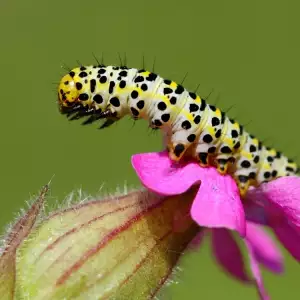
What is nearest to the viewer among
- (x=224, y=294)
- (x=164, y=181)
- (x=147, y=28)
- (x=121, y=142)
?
(x=164, y=181)

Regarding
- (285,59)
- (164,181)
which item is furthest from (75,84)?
(285,59)

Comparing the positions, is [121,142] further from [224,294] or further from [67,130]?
[224,294]

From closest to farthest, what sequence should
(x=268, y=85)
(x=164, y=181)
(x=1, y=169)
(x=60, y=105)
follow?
(x=164, y=181) → (x=60, y=105) → (x=1, y=169) → (x=268, y=85)

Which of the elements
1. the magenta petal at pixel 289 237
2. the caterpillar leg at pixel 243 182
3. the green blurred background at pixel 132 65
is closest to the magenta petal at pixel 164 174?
the caterpillar leg at pixel 243 182

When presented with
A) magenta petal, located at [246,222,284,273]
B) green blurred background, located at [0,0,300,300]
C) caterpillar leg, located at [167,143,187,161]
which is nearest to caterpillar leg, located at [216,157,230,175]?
caterpillar leg, located at [167,143,187,161]

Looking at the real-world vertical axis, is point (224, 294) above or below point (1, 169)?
below

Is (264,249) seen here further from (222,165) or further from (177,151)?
(177,151)
